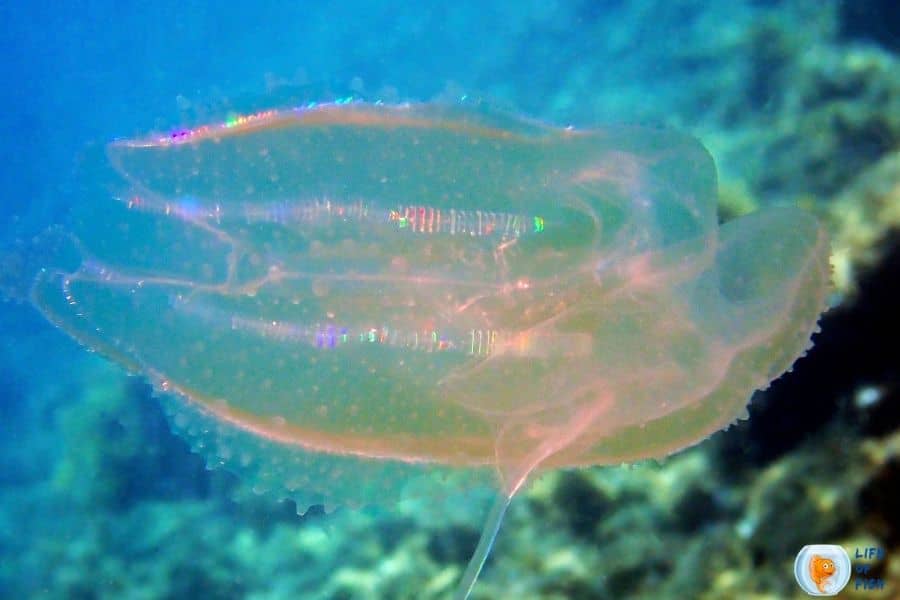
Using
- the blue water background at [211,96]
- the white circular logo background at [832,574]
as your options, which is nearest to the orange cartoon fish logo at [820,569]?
the white circular logo background at [832,574]

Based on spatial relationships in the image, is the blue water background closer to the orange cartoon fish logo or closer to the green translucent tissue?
the green translucent tissue

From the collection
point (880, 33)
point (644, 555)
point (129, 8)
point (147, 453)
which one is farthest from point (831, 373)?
point (129, 8)

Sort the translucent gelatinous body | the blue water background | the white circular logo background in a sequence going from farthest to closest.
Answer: the blue water background < the translucent gelatinous body < the white circular logo background

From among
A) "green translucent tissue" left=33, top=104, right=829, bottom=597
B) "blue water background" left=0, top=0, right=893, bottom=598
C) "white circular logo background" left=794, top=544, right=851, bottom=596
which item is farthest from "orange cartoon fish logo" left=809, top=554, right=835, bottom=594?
"blue water background" left=0, top=0, right=893, bottom=598

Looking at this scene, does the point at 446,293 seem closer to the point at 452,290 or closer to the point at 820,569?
the point at 452,290

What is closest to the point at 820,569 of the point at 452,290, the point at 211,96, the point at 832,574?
the point at 832,574

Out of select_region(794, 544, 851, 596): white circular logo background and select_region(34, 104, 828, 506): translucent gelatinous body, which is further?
select_region(34, 104, 828, 506): translucent gelatinous body

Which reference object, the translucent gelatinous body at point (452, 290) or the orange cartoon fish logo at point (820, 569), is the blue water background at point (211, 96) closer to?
the translucent gelatinous body at point (452, 290)
